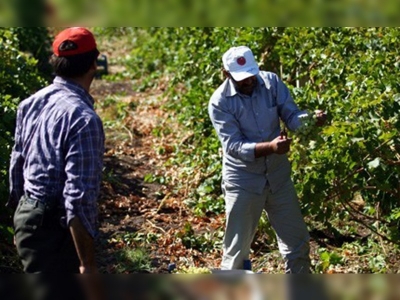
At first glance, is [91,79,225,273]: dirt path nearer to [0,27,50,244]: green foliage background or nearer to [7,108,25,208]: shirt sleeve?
[0,27,50,244]: green foliage background

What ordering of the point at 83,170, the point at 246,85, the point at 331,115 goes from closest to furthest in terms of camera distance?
the point at 83,170 < the point at 246,85 < the point at 331,115

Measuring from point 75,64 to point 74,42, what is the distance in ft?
0.31

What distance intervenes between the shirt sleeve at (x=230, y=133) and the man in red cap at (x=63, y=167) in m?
1.46

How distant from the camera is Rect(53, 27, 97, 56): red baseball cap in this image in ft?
12.0

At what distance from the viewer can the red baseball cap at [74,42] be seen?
367 centimetres

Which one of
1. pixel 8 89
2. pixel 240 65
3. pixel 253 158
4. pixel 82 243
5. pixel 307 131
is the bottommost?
pixel 82 243

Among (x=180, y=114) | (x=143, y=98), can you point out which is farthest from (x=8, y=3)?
(x=143, y=98)

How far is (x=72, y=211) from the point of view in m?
3.54

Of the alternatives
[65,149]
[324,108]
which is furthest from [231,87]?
[65,149]

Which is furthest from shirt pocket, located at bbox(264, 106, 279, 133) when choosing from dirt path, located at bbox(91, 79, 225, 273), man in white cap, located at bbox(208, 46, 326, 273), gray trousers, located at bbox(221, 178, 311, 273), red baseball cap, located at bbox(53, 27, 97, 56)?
red baseball cap, located at bbox(53, 27, 97, 56)

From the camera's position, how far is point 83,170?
354cm

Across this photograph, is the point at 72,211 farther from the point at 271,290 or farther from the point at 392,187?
the point at 392,187

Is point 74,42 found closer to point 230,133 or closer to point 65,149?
point 65,149

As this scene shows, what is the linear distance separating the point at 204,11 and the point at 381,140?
120 inches
